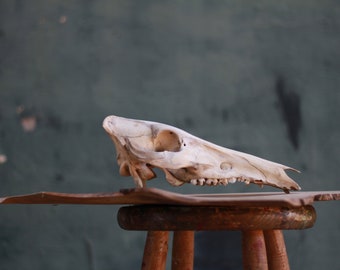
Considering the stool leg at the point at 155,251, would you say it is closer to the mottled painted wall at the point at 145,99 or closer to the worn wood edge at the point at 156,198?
the worn wood edge at the point at 156,198

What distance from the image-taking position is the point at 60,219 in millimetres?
3701

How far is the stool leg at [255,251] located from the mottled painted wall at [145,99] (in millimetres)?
1425

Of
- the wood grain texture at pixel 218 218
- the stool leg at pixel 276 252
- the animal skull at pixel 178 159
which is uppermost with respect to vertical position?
the animal skull at pixel 178 159

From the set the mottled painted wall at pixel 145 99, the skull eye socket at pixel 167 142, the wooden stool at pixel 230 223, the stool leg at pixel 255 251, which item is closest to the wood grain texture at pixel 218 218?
the wooden stool at pixel 230 223

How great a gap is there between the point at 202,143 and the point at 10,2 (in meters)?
1.88

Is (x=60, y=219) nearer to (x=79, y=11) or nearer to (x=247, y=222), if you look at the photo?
(x=79, y=11)

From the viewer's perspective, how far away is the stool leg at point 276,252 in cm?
235

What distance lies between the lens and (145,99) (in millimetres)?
3762

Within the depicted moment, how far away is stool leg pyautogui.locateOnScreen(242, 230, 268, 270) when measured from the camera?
223 cm

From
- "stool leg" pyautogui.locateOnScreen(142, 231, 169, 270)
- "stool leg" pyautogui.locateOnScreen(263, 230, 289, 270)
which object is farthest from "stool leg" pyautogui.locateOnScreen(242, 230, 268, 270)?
"stool leg" pyautogui.locateOnScreen(142, 231, 169, 270)

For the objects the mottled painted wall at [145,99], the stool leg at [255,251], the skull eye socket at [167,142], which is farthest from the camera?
the mottled painted wall at [145,99]

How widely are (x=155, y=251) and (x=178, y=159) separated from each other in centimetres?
29

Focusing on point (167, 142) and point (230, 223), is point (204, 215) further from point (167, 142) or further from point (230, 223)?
point (167, 142)

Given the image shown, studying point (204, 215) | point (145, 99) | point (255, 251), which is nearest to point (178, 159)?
point (204, 215)
